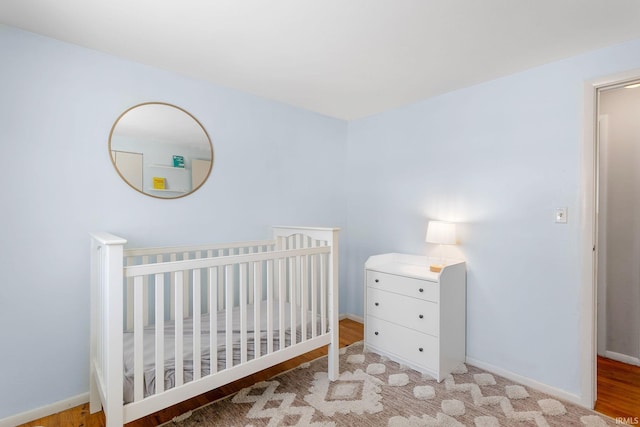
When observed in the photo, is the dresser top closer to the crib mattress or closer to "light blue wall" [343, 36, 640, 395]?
"light blue wall" [343, 36, 640, 395]

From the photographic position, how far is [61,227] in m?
1.92

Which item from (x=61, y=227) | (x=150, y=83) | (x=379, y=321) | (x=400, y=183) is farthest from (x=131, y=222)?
(x=400, y=183)

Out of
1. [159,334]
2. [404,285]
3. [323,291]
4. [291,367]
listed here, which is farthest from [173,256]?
[404,285]

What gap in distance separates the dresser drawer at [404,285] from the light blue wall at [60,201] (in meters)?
1.40

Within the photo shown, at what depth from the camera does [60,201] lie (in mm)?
1918

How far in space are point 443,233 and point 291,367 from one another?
1.57 meters

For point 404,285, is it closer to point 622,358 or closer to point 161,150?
point 622,358

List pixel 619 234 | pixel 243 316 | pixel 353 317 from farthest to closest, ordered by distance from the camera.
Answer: pixel 353 317 → pixel 619 234 → pixel 243 316

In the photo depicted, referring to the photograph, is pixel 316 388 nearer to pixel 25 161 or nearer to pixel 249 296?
pixel 249 296

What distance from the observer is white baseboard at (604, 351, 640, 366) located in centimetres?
248

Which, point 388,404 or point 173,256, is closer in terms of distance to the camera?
point 388,404

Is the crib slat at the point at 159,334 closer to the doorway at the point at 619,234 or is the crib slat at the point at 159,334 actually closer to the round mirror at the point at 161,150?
the round mirror at the point at 161,150

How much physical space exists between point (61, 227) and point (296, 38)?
1.80 meters

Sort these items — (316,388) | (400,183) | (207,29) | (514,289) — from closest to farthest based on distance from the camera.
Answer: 1. (207,29)
2. (316,388)
3. (514,289)
4. (400,183)
